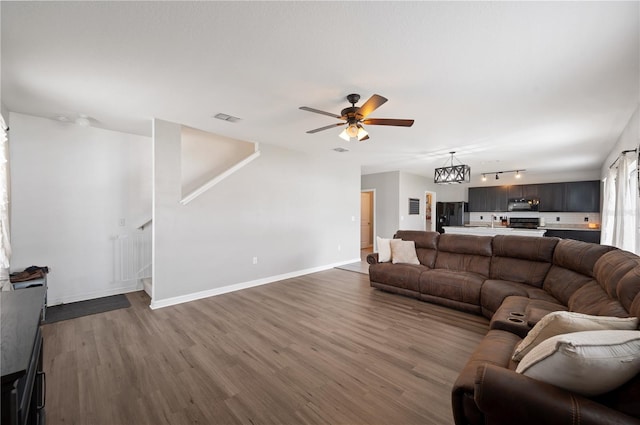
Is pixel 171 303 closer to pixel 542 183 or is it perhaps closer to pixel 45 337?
pixel 45 337

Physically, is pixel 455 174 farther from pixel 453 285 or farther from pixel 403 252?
pixel 453 285

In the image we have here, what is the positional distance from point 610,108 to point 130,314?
631cm

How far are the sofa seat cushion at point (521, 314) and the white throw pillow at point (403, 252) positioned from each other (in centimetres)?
167

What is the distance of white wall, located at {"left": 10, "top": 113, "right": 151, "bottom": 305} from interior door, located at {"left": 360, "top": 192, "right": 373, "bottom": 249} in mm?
6337

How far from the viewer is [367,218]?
30.3 feet

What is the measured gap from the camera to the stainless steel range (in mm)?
8391

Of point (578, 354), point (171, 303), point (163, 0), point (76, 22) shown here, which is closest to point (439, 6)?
point (163, 0)

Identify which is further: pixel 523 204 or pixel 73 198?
pixel 523 204

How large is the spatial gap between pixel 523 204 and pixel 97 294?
429 inches

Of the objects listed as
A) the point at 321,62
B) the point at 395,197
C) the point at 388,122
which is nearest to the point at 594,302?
the point at 388,122

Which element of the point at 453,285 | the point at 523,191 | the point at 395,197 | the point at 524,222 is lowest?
the point at 453,285

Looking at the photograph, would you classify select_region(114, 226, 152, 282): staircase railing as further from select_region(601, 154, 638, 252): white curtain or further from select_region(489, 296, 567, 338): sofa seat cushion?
select_region(601, 154, 638, 252): white curtain

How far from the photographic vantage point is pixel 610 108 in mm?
3152

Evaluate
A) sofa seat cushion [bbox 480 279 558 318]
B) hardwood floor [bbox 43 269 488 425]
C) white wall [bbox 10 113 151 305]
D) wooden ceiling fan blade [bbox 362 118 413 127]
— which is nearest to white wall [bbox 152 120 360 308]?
hardwood floor [bbox 43 269 488 425]
